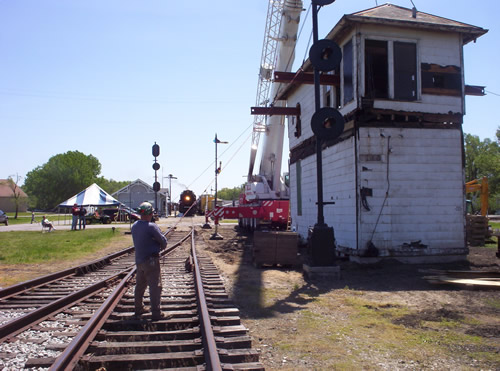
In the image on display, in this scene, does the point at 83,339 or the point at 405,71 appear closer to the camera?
the point at 83,339

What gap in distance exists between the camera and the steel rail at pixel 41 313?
17.4 feet

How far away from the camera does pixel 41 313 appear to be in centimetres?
612

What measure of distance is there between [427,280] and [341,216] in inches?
151

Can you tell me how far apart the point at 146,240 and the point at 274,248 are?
587 centimetres

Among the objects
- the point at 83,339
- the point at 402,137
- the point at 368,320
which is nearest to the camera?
the point at 83,339

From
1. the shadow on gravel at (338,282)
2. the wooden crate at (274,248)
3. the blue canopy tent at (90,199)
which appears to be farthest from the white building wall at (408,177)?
the blue canopy tent at (90,199)

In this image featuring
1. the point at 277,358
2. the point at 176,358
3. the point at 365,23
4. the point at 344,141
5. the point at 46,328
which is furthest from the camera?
the point at 344,141

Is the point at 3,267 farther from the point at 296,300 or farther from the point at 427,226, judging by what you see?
the point at 427,226

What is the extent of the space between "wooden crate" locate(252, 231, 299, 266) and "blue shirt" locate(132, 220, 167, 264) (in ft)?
17.9

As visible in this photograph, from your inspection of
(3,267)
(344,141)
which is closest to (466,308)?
(344,141)

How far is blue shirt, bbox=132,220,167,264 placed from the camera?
6035 mm

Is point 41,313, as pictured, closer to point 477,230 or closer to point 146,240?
point 146,240

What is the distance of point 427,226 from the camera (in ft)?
38.6

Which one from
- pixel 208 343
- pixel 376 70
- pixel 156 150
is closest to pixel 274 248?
pixel 376 70
